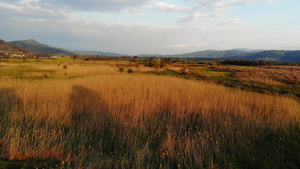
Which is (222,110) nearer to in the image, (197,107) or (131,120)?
(197,107)

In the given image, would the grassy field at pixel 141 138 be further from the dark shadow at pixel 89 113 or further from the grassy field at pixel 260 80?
the grassy field at pixel 260 80

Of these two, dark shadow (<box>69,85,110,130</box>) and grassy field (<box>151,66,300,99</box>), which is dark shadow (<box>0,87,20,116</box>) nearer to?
dark shadow (<box>69,85,110,130</box>)

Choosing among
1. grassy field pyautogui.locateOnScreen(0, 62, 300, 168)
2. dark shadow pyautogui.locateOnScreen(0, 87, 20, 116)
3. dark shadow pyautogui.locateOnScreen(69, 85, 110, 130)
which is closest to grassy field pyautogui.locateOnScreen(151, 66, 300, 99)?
grassy field pyautogui.locateOnScreen(0, 62, 300, 168)

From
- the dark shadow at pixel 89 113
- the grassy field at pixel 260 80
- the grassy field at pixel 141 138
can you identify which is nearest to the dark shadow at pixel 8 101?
the grassy field at pixel 141 138

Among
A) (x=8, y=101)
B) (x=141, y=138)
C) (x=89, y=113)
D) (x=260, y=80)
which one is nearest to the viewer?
(x=141, y=138)

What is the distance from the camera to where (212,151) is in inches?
119

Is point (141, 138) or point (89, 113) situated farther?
point (89, 113)

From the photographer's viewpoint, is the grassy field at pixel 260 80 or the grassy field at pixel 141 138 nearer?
the grassy field at pixel 141 138

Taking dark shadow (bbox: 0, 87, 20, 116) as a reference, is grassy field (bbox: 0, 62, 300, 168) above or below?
below

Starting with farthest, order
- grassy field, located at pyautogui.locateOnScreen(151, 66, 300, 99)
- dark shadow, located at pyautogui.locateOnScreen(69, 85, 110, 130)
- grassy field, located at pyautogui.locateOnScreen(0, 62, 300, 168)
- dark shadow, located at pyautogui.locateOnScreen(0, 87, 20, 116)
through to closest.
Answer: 1. grassy field, located at pyautogui.locateOnScreen(151, 66, 300, 99)
2. dark shadow, located at pyautogui.locateOnScreen(0, 87, 20, 116)
3. dark shadow, located at pyautogui.locateOnScreen(69, 85, 110, 130)
4. grassy field, located at pyautogui.locateOnScreen(0, 62, 300, 168)

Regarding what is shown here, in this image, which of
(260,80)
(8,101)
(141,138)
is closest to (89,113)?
(141,138)

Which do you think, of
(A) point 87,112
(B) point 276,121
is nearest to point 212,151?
(B) point 276,121

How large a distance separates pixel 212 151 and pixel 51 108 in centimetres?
516

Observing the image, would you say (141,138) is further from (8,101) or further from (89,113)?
(8,101)
